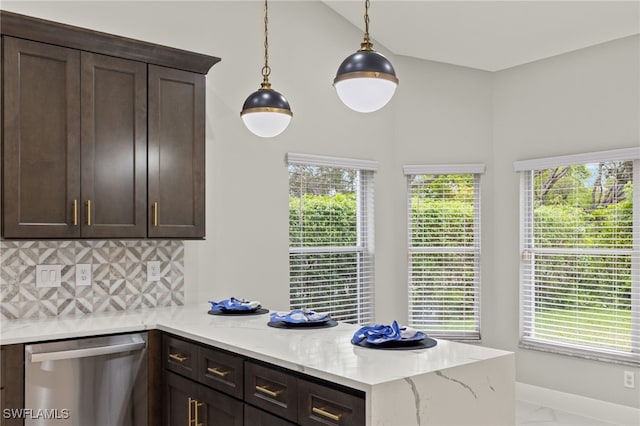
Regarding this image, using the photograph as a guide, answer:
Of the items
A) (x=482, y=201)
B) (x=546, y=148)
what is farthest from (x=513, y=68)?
(x=482, y=201)

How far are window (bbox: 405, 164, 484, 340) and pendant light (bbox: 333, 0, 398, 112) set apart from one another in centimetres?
278

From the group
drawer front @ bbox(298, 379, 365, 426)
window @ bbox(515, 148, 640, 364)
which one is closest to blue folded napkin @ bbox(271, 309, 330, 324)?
drawer front @ bbox(298, 379, 365, 426)

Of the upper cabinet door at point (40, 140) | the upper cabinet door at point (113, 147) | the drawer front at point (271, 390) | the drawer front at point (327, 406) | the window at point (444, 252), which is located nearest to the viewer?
the drawer front at point (327, 406)

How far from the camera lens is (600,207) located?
4262 mm

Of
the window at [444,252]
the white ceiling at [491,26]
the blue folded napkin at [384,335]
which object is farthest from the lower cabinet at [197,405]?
the white ceiling at [491,26]

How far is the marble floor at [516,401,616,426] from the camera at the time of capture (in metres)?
4.10

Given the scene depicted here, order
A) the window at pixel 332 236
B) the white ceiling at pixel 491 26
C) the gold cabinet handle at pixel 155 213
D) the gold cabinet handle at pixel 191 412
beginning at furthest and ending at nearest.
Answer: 1. the window at pixel 332 236
2. the white ceiling at pixel 491 26
3. the gold cabinet handle at pixel 155 213
4. the gold cabinet handle at pixel 191 412

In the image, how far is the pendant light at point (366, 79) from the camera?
218 centimetres

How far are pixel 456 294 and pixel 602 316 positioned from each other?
3.81 ft

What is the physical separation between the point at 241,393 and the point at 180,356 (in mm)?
575

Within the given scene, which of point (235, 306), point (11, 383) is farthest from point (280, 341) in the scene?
point (11, 383)

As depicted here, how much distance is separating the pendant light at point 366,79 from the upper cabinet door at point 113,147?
1525 millimetres

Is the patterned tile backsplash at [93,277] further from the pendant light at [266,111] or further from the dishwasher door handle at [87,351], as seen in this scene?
the pendant light at [266,111]

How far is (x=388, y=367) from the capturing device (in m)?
1.96
